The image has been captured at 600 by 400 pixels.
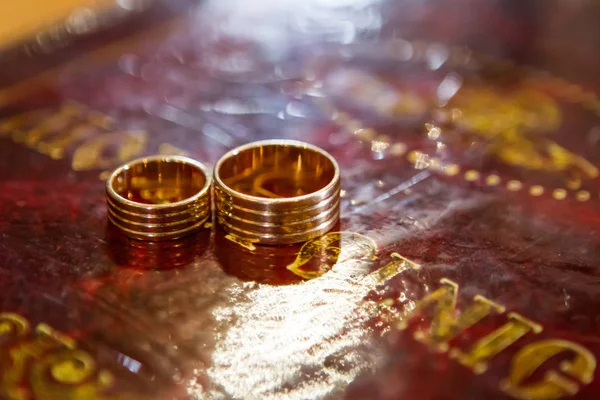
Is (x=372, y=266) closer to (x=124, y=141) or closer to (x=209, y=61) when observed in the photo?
(x=124, y=141)

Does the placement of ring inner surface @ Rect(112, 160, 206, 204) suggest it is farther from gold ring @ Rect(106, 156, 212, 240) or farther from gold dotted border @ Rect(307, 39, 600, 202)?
gold dotted border @ Rect(307, 39, 600, 202)

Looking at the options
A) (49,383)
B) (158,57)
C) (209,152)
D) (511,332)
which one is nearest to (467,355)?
(511,332)

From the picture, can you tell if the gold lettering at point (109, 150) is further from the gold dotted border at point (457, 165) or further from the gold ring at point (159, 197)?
the gold dotted border at point (457, 165)

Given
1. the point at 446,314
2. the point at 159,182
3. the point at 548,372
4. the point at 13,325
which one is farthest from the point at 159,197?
the point at 548,372

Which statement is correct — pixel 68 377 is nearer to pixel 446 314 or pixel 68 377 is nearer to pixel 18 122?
pixel 446 314

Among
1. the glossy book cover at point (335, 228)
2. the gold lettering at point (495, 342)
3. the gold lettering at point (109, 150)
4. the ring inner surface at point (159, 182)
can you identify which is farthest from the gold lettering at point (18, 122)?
the gold lettering at point (495, 342)
